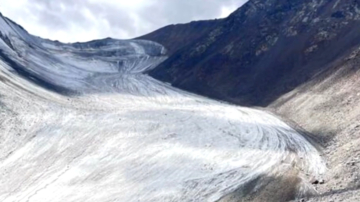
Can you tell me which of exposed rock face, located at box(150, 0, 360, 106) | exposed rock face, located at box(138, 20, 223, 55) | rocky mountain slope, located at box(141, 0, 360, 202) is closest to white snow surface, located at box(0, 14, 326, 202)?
rocky mountain slope, located at box(141, 0, 360, 202)

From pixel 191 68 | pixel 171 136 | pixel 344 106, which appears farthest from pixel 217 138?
pixel 191 68

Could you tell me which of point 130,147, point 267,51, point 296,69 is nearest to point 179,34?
point 267,51

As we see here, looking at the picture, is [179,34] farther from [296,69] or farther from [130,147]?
[130,147]

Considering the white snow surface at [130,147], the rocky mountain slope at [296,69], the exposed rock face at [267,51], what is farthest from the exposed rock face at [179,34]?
the white snow surface at [130,147]

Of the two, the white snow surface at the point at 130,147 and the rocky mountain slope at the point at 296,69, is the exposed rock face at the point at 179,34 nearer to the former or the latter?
the rocky mountain slope at the point at 296,69

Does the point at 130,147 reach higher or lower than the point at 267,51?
lower
